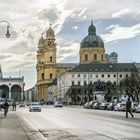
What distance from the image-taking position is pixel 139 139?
72.8 feet

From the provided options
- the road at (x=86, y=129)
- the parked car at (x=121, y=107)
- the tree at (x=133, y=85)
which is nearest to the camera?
the road at (x=86, y=129)

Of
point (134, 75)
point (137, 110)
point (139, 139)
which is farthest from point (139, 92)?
point (139, 139)

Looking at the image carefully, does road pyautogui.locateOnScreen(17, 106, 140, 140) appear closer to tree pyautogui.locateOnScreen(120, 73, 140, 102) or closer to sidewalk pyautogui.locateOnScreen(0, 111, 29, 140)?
sidewalk pyautogui.locateOnScreen(0, 111, 29, 140)

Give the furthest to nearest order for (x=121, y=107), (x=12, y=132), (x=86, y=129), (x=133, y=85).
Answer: (x=133, y=85)
(x=121, y=107)
(x=86, y=129)
(x=12, y=132)

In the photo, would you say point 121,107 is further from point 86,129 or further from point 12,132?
point 12,132

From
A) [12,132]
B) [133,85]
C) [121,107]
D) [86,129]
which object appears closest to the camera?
[12,132]

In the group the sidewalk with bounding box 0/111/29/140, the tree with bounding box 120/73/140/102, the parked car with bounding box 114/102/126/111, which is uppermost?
the tree with bounding box 120/73/140/102

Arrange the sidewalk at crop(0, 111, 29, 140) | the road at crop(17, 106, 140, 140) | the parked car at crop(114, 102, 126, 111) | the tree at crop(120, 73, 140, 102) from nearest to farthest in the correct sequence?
the road at crop(17, 106, 140, 140) → the sidewalk at crop(0, 111, 29, 140) → the parked car at crop(114, 102, 126, 111) → the tree at crop(120, 73, 140, 102)

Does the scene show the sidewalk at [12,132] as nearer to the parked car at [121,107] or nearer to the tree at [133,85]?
the parked car at [121,107]

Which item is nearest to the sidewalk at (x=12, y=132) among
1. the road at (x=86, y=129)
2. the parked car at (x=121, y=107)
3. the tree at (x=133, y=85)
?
the road at (x=86, y=129)

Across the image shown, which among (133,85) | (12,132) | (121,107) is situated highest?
(133,85)

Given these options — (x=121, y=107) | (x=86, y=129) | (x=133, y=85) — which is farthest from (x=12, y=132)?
(x=133, y=85)

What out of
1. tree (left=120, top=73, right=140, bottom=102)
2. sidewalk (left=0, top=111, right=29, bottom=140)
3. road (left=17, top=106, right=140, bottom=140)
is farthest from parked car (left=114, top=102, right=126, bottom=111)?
sidewalk (left=0, top=111, right=29, bottom=140)

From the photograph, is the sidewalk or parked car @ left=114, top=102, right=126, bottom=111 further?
parked car @ left=114, top=102, right=126, bottom=111
